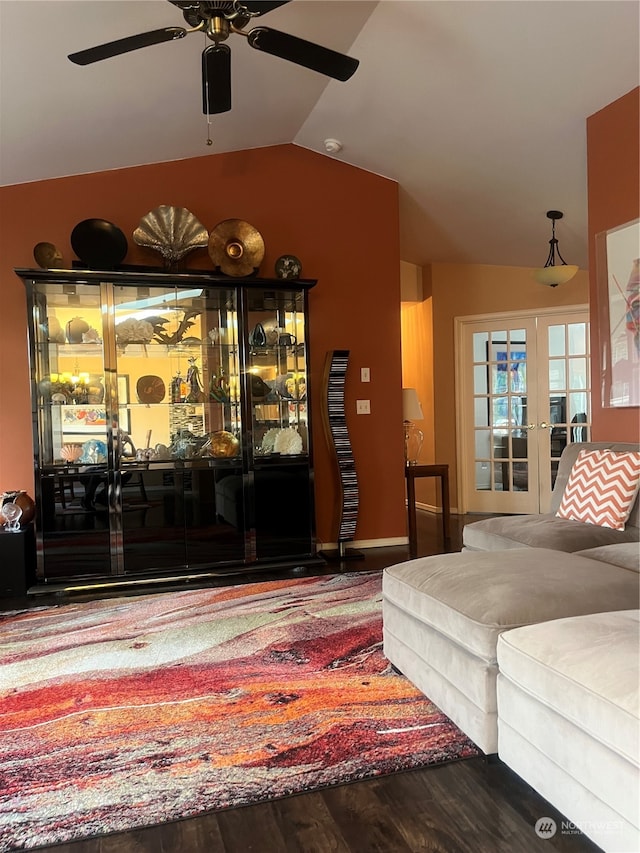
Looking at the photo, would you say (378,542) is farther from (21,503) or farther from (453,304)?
(453,304)

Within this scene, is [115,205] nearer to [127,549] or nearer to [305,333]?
[305,333]

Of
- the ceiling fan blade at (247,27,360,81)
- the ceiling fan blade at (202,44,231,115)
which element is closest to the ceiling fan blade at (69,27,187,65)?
the ceiling fan blade at (202,44,231,115)

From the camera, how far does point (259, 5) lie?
2.15 m

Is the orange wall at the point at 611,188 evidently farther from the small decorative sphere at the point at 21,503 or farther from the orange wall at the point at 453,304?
the small decorative sphere at the point at 21,503

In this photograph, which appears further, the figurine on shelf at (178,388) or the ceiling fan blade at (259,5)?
the figurine on shelf at (178,388)

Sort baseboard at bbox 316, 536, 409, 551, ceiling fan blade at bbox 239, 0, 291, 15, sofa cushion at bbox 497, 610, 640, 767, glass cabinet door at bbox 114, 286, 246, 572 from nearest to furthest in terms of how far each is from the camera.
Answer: sofa cushion at bbox 497, 610, 640, 767, ceiling fan blade at bbox 239, 0, 291, 15, glass cabinet door at bbox 114, 286, 246, 572, baseboard at bbox 316, 536, 409, 551

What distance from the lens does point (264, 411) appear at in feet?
13.7

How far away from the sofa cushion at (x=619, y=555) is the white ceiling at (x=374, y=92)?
2419 millimetres

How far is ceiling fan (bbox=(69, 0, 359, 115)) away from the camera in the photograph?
2.22 meters

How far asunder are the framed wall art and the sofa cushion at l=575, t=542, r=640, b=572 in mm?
1088

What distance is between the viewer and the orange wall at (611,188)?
10.3 ft

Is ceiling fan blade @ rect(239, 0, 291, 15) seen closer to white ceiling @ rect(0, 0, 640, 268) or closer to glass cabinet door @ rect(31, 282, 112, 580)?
white ceiling @ rect(0, 0, 640, 268)

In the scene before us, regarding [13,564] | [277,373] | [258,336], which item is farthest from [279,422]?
[13,564]

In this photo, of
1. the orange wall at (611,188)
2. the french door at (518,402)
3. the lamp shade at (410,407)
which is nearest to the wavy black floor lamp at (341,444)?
the lamp shade at (410,407)
